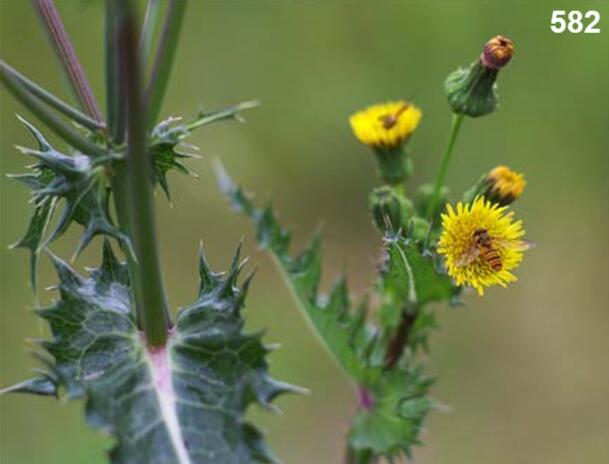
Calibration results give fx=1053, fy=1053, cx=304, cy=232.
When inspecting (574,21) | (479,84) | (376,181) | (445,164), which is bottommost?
(445,164)

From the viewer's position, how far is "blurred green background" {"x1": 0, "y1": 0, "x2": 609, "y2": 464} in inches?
158

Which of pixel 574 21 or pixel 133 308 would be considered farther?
pixel 574 21

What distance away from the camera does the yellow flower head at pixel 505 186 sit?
1.81m

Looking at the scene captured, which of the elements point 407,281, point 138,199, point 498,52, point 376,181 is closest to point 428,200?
point 407,281

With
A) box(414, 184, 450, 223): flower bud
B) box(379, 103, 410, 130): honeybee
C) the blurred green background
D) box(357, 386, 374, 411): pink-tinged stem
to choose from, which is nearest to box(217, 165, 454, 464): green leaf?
box(357, 386, 374, 411): pink-tinged stem

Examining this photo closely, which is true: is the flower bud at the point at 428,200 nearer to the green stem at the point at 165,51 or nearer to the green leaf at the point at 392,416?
the green leaf at the point at 392,416

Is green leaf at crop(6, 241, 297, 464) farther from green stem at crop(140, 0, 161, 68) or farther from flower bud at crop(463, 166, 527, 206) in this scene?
flower bud at crop(463, 166, 527, 206)

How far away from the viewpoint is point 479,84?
5.80ft

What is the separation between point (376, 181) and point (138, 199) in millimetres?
3221

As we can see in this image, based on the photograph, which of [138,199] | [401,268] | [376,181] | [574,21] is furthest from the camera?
[376,181]

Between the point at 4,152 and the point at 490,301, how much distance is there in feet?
6.85

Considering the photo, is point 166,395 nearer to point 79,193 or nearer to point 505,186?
point 79,193

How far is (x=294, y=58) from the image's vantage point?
472 cm

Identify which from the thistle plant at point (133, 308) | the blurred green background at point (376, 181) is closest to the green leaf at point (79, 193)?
the thistle plant at point (133, 308)
